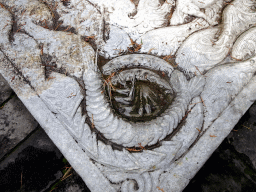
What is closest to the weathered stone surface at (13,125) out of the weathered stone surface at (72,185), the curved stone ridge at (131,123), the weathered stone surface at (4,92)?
the weathered stone surface at (4,92)

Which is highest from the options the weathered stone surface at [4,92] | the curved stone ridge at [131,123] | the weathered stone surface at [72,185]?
the curved stone ridge at [131,123]

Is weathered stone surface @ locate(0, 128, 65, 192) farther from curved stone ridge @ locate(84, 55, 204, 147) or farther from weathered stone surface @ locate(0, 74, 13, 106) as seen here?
curved stone ridge @ locate(84, 55, 204, 147)

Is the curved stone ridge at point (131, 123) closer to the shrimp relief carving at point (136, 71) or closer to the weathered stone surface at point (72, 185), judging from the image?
the shrimp relief carving at point (136, 71)

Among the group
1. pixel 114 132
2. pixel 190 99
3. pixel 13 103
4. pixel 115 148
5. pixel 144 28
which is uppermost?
pixel 144 28

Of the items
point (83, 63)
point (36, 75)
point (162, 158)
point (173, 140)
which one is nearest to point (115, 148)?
point (162, 158)

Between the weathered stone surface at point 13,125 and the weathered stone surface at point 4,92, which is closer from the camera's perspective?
the weathered stone surface at point 13,125

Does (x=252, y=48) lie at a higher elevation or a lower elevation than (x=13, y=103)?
higher

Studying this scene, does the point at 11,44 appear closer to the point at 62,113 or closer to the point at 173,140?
the point at 62,113

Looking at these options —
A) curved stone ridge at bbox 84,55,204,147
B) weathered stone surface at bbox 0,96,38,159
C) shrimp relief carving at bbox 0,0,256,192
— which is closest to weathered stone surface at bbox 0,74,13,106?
weathered stone surface at bbox 0,96,38,159
